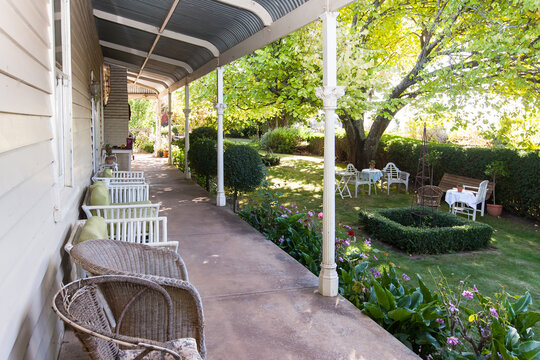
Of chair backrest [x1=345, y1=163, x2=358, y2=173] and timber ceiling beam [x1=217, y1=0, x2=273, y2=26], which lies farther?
chair backrest [x1=345, y1=163, x2=358, y2=173]

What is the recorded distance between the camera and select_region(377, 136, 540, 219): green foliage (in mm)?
9352

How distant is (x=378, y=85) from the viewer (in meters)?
10.1

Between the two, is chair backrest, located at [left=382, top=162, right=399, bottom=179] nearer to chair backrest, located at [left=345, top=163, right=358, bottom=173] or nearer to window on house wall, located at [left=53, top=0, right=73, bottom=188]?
chair backrest, located at [left=345, top=163, right=358, bottom=173]

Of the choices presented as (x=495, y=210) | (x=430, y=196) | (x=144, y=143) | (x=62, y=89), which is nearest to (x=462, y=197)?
(x=495, y=210)

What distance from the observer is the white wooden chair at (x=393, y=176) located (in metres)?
12.4

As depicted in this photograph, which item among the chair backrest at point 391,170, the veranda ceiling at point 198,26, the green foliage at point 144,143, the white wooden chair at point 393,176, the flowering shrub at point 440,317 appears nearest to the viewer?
the flowering shrub at point 440,317

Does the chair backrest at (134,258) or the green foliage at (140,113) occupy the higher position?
the green foliage at (140,113)

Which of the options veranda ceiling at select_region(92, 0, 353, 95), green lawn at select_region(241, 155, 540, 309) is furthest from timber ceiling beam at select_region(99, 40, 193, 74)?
green lawn at select_region(241, 155, 540, 309)

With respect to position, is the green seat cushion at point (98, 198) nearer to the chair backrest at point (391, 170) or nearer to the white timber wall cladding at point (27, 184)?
the white timber wall cladding at point (27, 184)

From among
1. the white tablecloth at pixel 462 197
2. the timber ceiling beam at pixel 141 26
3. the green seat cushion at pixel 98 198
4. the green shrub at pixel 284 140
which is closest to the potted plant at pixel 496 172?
the white tablecloth at pixel 462 197

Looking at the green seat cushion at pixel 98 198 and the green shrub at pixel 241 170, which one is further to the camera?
the green shrub at pixel 241 170

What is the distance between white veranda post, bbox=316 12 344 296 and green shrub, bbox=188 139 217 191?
590cm

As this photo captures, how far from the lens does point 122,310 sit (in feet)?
7.75

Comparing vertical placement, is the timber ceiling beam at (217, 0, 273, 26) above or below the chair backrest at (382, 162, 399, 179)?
above
